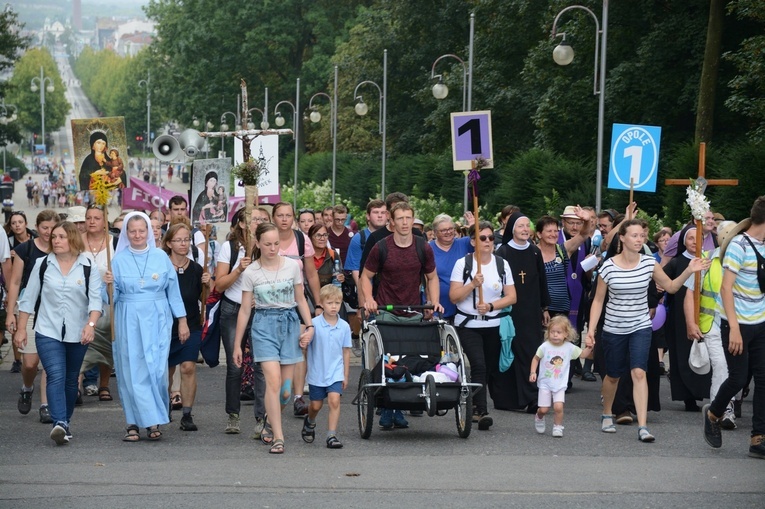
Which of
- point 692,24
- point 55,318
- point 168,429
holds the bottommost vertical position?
point 168,429

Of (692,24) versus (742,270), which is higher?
(692,24)

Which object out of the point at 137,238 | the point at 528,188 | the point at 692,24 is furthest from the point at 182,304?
the point at 692,24

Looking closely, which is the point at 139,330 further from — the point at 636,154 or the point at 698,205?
the point at 636,154

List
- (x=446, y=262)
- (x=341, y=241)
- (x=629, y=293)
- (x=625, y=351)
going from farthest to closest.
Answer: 1. (x=341, y=241)
2. (x=446, y=262)
3. (x=625, y=351)
4. (x=629, y=293)

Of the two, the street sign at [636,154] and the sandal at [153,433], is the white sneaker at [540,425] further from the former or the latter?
the street sign at [636,154]

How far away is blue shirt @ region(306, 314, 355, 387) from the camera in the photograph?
10.2 meters

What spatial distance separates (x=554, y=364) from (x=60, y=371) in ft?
12.4

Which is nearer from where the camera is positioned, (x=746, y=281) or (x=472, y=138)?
(x=746, y=281)

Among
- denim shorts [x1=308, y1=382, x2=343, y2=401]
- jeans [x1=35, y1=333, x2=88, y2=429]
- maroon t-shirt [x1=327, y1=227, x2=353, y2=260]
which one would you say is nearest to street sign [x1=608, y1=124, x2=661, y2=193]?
maroon t-shirt [x1=327, y1=227, x2=353, y2=260]

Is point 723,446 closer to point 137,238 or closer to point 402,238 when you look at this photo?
point 402,238

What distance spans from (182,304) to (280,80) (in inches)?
2625

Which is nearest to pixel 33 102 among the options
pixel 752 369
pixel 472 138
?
pixel 472 138

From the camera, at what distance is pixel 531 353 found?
39.9ft

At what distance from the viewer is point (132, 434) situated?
1054 cm
